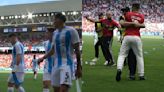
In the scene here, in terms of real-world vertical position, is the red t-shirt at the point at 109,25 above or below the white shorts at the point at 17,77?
above

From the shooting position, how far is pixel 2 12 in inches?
925

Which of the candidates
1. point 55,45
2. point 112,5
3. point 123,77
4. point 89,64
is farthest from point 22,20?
point 55,45

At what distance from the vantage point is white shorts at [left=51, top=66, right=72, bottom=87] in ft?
→ 14.1

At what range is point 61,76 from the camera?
4.35 meters

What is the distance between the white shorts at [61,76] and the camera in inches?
170

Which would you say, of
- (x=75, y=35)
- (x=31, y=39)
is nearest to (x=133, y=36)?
(x=75, y=35)

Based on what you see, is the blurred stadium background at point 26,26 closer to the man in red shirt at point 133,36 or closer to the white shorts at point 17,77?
the white shorts at point 17,77

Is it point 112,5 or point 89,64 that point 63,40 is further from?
point 112,5

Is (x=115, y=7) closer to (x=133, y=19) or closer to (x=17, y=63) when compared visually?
(x=17, y=63)

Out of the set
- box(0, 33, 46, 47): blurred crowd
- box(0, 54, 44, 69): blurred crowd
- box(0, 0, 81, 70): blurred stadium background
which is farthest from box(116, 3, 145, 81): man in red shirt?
box(0, 33, 46, 47): blurred crowd

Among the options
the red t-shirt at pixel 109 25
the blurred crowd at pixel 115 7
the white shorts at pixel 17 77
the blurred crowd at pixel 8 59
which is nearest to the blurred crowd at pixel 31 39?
the blurred crowd at pixel 8 59

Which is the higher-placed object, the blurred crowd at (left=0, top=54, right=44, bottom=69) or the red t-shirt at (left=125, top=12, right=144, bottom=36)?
the red t-shirt at (left=125, top=12, right=144, bottom=36)

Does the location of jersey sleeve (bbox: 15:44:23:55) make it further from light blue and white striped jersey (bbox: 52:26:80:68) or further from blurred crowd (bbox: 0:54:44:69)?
blurred crowd (bbox: 0:54:44:69)

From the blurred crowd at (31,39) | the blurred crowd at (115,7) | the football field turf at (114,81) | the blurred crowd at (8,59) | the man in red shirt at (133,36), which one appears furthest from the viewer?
the blurred crowd at (31,39)
